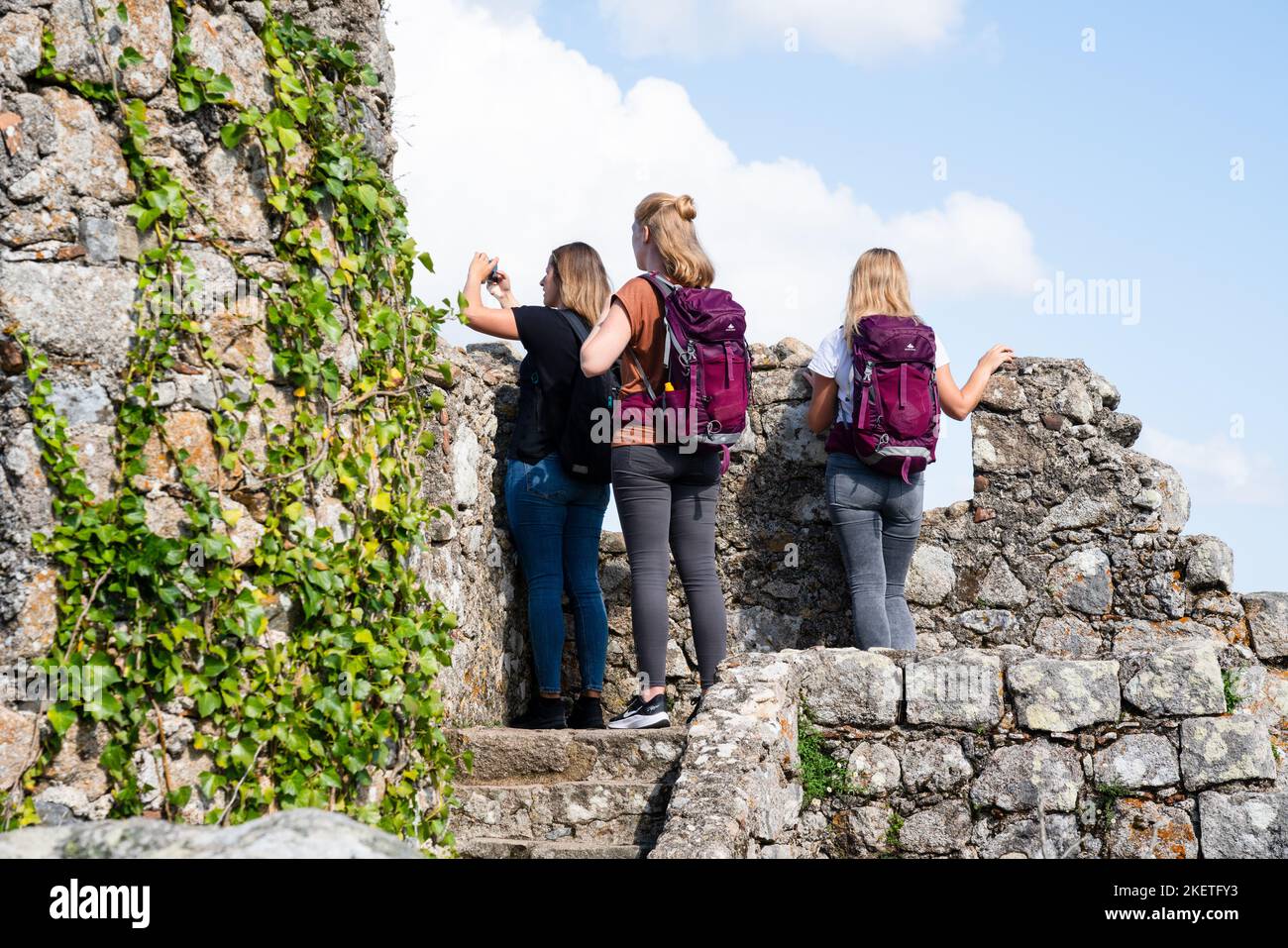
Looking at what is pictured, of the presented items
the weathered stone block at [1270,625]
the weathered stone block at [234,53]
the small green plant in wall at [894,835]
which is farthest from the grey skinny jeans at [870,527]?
the weathered stone block at [234,53]

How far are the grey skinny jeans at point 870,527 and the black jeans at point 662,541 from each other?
2.44 ft

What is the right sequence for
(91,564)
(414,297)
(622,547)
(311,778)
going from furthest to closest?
(622,547), (414,297), (311,778), (91,564)

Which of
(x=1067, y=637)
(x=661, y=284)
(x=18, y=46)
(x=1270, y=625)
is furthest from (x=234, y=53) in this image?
(x=1270, y=625)

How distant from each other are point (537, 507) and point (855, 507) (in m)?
1.43

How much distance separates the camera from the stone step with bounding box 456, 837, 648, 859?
185 inches

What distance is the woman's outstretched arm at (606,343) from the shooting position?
16.6ft

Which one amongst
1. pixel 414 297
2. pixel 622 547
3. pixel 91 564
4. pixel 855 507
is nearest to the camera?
pixel 91 564

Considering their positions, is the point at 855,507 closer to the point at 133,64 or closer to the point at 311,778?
the point at 311,778

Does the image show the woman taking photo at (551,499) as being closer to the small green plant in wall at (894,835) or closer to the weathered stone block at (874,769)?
the weathered stone block at (874,769)

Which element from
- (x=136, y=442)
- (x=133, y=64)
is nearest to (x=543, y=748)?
(x=136, y=442)

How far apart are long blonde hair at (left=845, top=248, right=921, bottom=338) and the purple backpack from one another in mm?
94

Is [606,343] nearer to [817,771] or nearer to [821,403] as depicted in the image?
[821,403]

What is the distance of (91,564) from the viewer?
400 cm

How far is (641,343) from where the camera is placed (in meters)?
5.28
